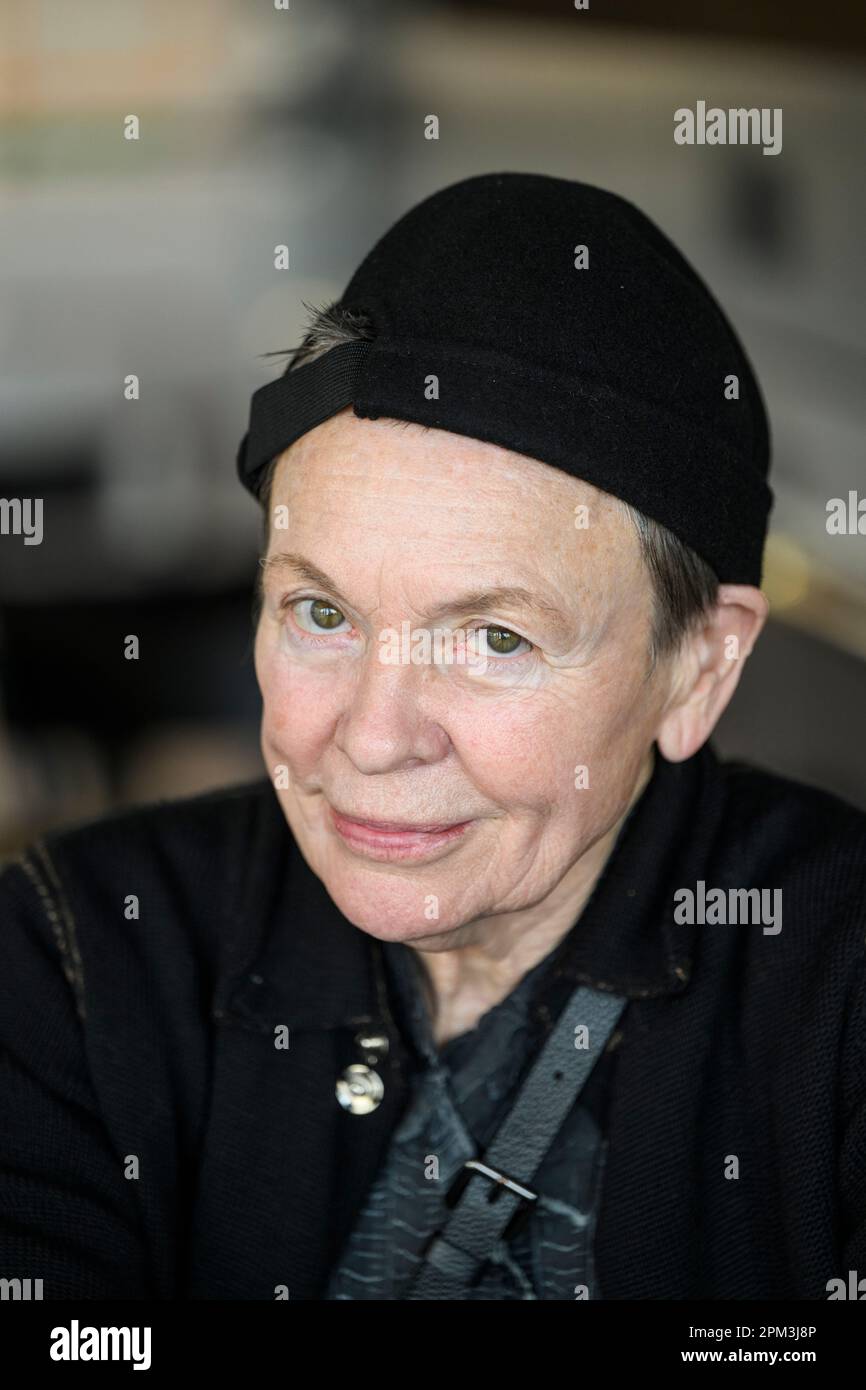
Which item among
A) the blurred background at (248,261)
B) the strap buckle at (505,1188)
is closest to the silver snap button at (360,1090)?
the strap buckle at (505,1188)

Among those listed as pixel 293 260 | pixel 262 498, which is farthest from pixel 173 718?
pixel 262 498

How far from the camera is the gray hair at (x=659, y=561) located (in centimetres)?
163

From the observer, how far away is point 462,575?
5.03 feet

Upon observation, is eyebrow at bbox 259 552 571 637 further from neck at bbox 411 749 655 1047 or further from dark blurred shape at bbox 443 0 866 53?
dark blurred shape at bbox 443 0 866 53

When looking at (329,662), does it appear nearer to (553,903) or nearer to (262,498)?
(262,498)

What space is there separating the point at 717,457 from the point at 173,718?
412 centimetres

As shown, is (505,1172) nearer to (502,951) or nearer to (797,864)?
(502,951)

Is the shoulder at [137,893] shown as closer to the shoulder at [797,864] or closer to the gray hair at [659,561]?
the gray hair at [659,561]

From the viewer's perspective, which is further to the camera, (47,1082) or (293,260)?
(293,260)

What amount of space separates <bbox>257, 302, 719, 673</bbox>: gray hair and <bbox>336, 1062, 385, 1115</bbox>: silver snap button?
59 centimetres

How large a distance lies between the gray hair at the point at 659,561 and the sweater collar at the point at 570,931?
0.25 metres

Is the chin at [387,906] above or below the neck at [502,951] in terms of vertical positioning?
above

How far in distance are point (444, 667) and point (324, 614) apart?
0.17 m

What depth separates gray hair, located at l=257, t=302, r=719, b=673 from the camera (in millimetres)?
1628
